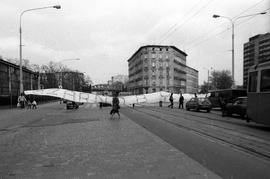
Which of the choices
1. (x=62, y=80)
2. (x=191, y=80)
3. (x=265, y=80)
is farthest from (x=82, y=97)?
(x=191, y=80)

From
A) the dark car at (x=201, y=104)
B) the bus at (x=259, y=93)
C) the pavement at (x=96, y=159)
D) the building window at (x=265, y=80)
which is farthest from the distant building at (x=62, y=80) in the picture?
the pavement at (x=96, y=159)

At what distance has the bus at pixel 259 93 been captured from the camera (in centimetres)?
1427

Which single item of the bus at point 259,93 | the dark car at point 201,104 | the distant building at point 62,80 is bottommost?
the dark car at point 201,104

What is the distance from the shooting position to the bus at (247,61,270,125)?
14273mm

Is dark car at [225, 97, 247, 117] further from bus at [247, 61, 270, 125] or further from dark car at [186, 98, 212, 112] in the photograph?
dark car at [186, 98, 212, 112]

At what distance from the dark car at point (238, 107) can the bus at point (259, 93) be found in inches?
235

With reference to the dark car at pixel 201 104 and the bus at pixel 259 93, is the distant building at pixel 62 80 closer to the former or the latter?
the dark car at pixel 201 104

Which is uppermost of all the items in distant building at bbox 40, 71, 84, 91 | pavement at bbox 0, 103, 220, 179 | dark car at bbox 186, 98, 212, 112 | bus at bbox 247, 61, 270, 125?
distant building at bbox 40, 71, 84, 91

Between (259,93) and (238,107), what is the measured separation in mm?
7742

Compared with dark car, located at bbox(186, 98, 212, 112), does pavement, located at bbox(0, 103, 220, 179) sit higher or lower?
lower

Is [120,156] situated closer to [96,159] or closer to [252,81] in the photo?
[96,159]

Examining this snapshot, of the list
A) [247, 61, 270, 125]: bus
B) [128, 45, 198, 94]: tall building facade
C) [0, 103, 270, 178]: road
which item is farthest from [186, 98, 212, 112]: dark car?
[128, 45, 198, 94]: tall building facade

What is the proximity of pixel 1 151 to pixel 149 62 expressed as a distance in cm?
11075

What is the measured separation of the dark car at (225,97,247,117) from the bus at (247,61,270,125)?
5.96 meters
